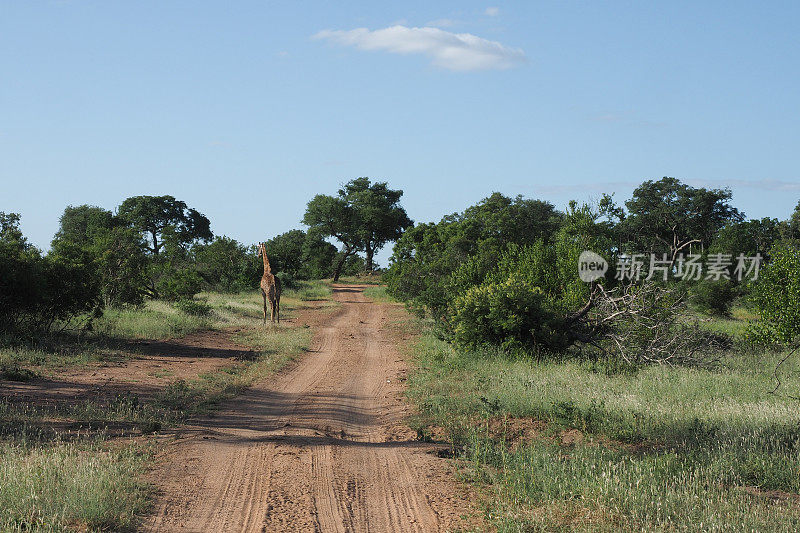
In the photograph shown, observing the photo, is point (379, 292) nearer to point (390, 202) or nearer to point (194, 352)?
point (390, 202)

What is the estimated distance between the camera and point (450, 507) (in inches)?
240

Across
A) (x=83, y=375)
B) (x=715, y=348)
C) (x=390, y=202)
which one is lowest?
(x=83, y=375)

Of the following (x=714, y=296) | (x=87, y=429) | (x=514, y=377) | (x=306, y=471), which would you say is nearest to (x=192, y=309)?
(x=514, y=377)

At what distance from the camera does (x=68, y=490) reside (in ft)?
18.5

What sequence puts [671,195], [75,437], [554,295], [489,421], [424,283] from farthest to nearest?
[671,195]
[424,283]
[554,295]
[489,421]
[75,437]

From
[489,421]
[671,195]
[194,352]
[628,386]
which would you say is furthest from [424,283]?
[671,195]

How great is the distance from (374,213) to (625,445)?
49927 millimetres

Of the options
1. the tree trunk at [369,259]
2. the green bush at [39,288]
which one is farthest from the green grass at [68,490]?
the tree trunk at [369,259]

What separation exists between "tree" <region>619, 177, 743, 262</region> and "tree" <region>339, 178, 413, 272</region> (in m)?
19.5

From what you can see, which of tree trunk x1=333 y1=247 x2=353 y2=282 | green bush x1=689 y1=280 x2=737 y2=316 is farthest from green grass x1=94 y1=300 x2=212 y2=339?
tree trunk x1=333 y1=247 x2=353 y2=282

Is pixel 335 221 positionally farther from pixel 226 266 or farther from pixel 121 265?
pixel 121 265

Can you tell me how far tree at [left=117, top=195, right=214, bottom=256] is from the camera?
55938mm

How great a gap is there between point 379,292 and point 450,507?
3645 cm

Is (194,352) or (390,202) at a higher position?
(390,202)
